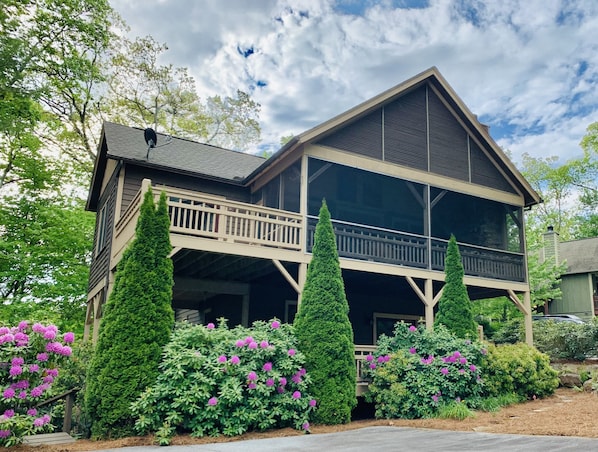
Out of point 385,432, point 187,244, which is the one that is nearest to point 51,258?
point 187,244

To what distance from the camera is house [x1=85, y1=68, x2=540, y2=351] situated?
1114cm

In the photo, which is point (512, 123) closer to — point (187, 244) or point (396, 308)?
point (396, 308)

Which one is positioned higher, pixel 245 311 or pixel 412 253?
pixel 412 253

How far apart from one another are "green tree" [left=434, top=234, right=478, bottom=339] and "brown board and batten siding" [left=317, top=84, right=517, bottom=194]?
10.2 feet

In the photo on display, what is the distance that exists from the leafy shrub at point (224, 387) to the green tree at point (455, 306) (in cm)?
443

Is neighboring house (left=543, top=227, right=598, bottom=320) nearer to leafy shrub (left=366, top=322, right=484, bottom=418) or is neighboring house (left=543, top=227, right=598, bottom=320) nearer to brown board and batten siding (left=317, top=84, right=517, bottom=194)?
brown board and batten siding (left=317, top=84, right=517, bottom=194)

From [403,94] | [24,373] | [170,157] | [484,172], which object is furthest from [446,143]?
[24,373]

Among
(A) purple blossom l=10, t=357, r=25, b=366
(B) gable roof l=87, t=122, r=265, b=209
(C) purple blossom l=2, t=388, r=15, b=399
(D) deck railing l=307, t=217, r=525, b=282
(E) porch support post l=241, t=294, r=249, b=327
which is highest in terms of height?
(B) gable roof l=87, t=122, r=265, b=209

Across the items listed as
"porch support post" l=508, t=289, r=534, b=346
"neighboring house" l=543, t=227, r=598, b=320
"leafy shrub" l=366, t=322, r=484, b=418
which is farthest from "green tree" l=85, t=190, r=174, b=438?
"neighboring house" l=543, t=227, r=598, b=320

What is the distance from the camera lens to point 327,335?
9.15 meters

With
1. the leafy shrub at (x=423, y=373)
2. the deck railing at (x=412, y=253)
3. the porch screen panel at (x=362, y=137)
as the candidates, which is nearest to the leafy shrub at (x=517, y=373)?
the leafy shrub at (x=423, y=373)

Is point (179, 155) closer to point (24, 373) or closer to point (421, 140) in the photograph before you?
point (421, 140)

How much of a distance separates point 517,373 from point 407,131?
6.83 meters

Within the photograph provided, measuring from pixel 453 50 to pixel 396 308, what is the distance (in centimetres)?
890
